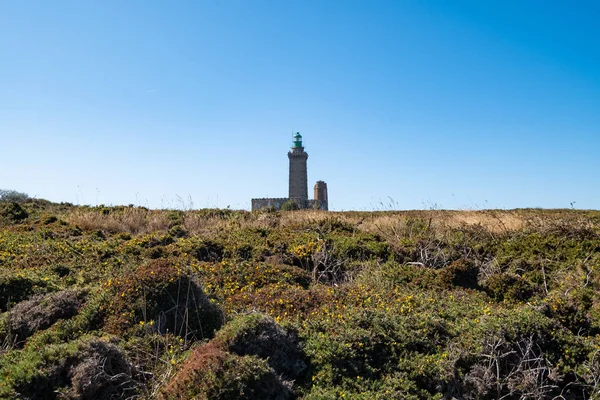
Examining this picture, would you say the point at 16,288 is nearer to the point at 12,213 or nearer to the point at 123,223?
the point at 123,223

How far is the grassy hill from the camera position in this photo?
452cm

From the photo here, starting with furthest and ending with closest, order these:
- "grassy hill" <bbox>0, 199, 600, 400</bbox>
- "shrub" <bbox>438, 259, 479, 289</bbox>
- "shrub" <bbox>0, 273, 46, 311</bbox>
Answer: "shrub" <bbox>438, 259, 479, 289</bbox>
"shrub" <bbox>0, 273, 46, 311</bbox>
"grassy hill" <bbox>0, 199, 600, 400</bbox>

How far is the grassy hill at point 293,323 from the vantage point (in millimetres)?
4520

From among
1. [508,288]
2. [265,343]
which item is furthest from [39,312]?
[508,288]

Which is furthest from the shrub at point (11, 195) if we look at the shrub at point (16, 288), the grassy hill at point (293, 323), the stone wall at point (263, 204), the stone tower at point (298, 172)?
the stone tower at point (298, 172)

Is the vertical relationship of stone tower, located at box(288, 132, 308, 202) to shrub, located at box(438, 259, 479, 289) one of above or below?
above

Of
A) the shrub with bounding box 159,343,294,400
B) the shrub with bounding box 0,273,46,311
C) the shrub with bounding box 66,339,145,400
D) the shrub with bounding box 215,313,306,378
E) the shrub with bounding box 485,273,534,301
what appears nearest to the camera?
the shrub with bounding box 159,343,294,400

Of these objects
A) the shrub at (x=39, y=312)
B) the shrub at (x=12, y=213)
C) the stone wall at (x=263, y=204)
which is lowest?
the shrub at (x=39, y=312)

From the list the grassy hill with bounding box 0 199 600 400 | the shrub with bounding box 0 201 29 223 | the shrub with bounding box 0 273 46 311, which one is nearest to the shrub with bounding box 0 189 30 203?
the shrub with bounding box 0 201 29 223

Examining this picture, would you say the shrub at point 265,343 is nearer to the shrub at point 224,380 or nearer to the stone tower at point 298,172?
the shrub at point 224,380

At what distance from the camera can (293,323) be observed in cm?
555

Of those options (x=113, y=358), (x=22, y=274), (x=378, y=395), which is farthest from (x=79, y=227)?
(x=378, y=395)

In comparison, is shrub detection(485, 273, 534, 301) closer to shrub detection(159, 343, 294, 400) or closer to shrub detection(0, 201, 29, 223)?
shrub detection(159, 343, 294, 400)

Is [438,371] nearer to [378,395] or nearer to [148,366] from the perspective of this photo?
[378,395]
